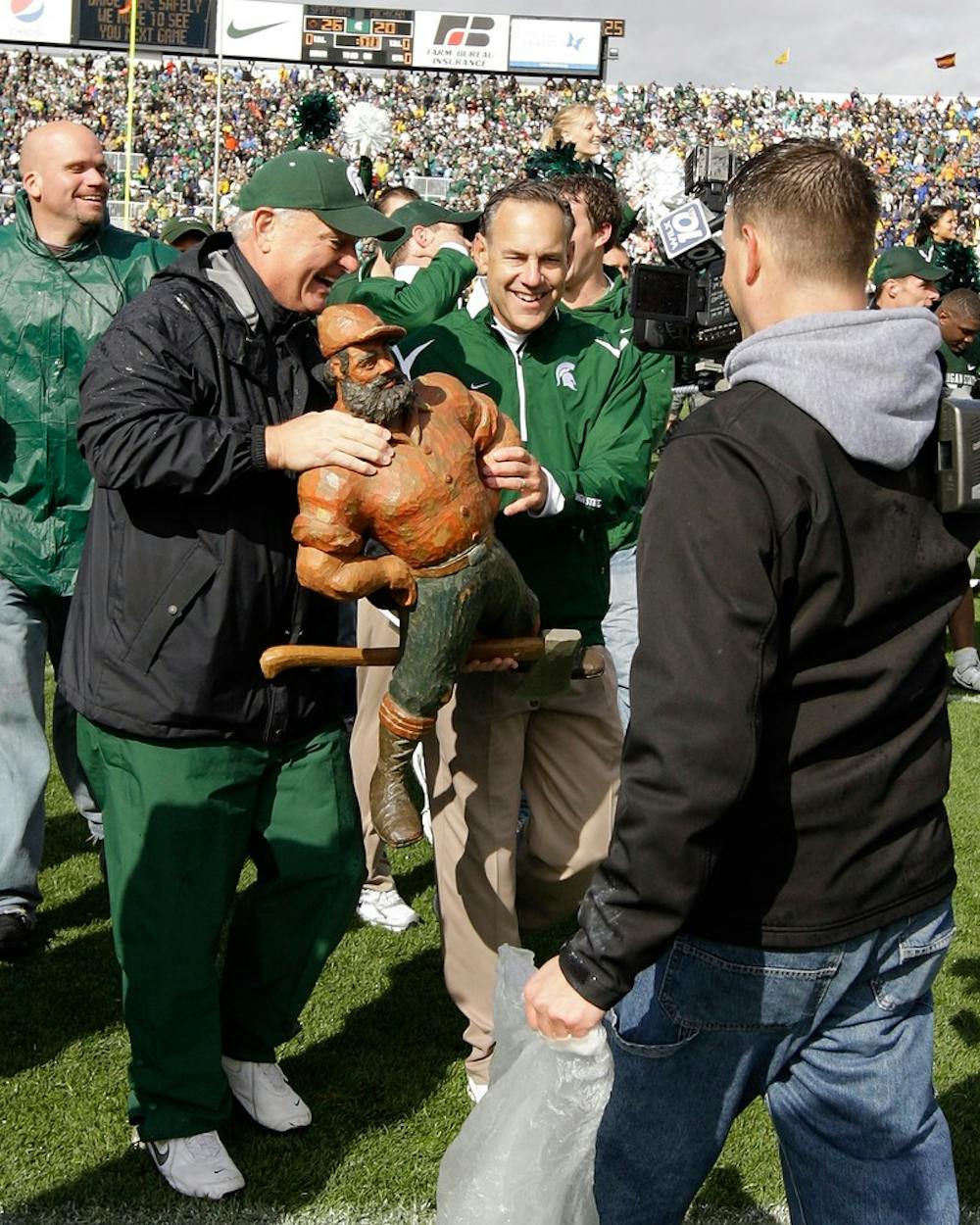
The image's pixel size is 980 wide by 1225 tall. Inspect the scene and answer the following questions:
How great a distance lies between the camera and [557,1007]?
190 cm

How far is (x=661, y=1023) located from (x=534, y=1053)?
195mm

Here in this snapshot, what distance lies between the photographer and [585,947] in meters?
1.88

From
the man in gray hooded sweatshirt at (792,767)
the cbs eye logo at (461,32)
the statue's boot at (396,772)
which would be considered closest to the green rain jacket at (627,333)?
the statue's boot at (396,772)

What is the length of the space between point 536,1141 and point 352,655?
3.96 feet

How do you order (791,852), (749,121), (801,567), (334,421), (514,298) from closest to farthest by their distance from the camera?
(801,567), (791,852), (334,421), (514,298), (749,121)

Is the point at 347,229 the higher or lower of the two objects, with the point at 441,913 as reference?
higher

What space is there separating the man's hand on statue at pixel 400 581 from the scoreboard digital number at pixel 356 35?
1725 inches

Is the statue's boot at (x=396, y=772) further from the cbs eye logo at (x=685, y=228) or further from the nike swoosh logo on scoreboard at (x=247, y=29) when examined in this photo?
the nike swoosh logo on scoreboard at (x=247, y=29)

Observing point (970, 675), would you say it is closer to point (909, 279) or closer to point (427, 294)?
point (909, 279)

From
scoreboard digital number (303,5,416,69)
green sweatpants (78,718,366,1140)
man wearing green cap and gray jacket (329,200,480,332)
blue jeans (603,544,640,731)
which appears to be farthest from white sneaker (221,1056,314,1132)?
scoreboard digital number (303,5,416,69)

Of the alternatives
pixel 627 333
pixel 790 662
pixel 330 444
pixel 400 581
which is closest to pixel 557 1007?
pixel 790 662

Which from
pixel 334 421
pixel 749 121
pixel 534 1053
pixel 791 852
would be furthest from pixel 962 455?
pixel 749 121

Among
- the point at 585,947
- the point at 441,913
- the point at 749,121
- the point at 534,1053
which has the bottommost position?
the point at 441,913

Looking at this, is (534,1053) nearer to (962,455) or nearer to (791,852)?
(791,852)
